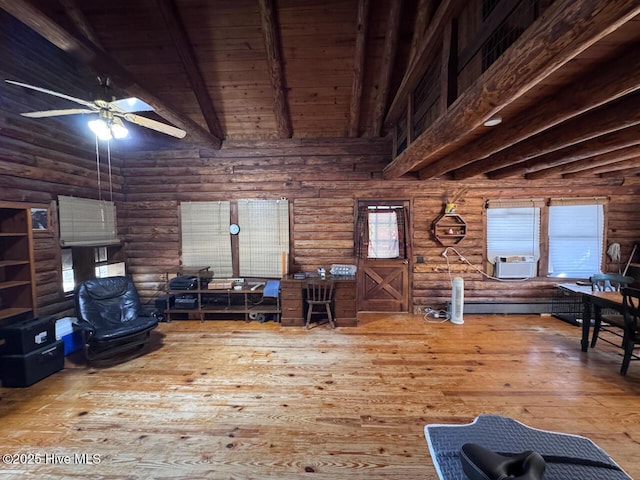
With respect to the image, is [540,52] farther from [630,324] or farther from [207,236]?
[207,236]

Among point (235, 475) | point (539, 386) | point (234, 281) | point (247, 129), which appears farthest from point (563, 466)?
point (247, 129)

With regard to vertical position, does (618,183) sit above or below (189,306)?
above

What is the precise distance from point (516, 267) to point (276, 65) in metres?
5.35

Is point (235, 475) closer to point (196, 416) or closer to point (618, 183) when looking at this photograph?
point (196, 416)

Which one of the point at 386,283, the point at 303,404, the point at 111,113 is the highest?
the point at 111,113

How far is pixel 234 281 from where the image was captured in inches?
→ 191

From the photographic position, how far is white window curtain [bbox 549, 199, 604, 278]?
4.85 meters

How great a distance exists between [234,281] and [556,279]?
6.07 m

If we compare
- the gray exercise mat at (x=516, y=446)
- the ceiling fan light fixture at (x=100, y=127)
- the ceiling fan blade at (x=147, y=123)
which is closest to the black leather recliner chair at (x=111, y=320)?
the ceiling fan light fixture at (x=100, y=127)

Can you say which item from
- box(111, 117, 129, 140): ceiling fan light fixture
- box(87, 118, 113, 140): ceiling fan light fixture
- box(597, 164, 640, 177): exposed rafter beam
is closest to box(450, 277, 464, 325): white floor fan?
box(597, 164, 640, 177): exposed rafter beam

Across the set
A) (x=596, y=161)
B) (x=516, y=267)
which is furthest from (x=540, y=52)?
(x=516, y=267)

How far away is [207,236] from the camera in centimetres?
515

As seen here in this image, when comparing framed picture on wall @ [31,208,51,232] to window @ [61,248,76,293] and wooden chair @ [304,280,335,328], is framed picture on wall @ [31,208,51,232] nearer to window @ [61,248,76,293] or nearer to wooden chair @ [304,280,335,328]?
window @ [61,248,76,293]

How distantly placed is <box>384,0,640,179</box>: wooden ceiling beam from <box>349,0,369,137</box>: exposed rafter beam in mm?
1795
